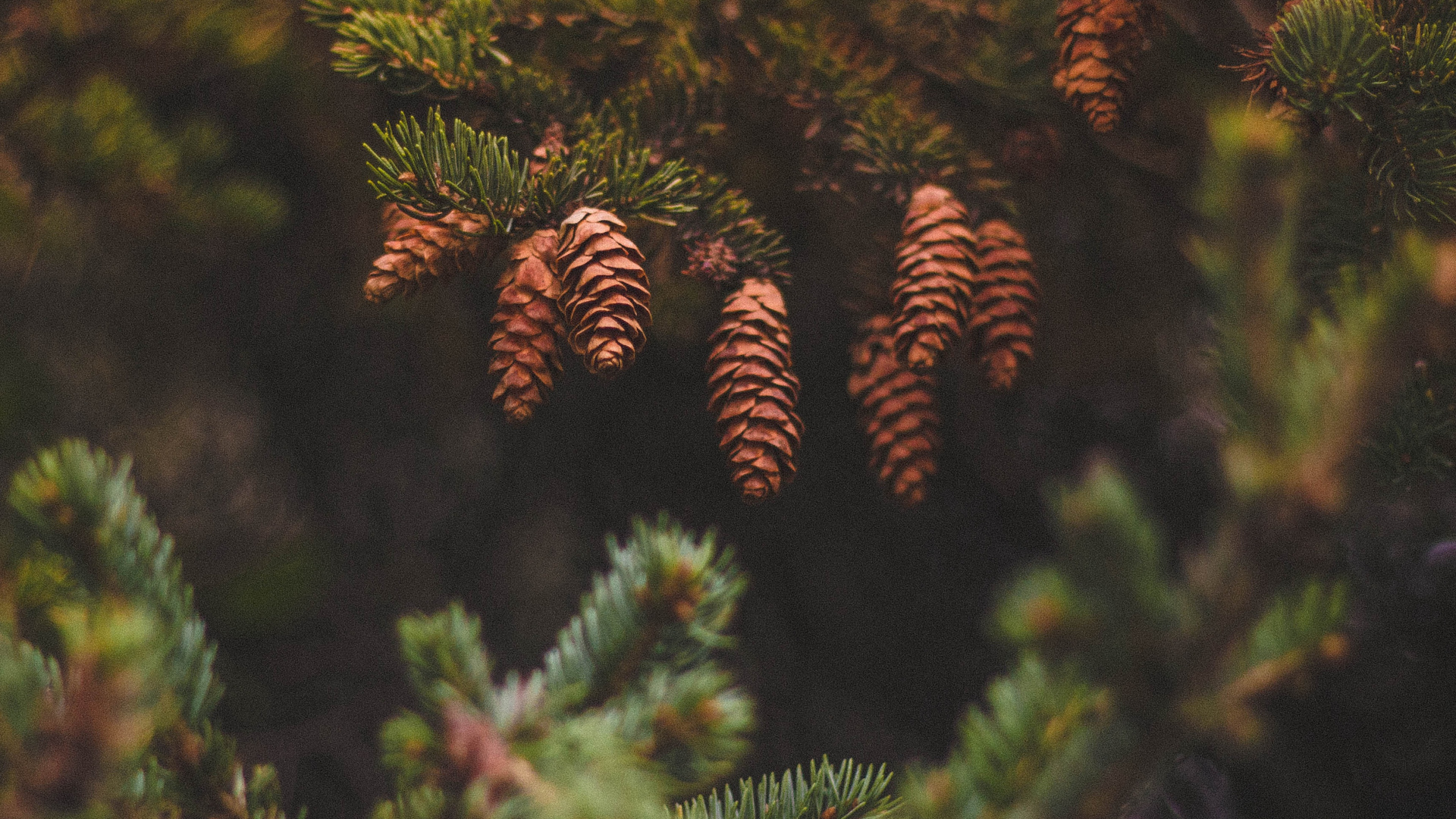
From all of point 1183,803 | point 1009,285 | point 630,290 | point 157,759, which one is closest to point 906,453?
point 1009,285

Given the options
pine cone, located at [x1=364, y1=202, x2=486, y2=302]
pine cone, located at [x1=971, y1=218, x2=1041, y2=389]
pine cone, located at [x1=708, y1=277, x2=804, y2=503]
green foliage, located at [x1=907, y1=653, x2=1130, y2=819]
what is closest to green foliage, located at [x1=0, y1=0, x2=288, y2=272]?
pine cone, located at [x1=364, y1=202, x2=486, y2=302]

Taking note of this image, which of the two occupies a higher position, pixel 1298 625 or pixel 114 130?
pixel 114 130

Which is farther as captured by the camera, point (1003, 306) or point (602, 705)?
point (1003, 306)

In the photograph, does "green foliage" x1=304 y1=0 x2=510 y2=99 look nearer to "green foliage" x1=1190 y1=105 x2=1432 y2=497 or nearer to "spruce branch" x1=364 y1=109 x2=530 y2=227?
"spruce branch" x1=364 y1=109 x2=530 y2=227

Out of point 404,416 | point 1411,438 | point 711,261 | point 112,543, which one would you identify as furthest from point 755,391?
point 404,416

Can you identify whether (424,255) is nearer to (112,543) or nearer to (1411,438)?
(112,543)

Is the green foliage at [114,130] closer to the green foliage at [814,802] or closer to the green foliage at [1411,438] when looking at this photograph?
the green foliage at [814,802]
